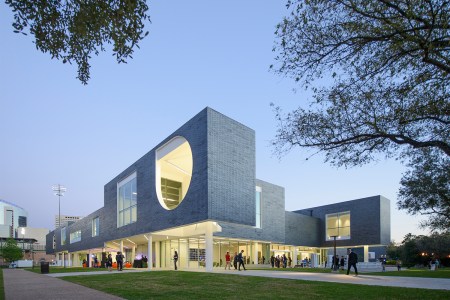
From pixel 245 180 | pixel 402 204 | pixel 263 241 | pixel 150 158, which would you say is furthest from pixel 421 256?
pixel 150 158

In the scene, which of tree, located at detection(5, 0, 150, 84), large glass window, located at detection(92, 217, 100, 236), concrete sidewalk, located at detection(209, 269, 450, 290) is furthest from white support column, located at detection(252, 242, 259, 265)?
tree, located at detection(5, 0, 150, 84)

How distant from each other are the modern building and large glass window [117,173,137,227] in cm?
11

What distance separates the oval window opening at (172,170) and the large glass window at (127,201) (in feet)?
15.1

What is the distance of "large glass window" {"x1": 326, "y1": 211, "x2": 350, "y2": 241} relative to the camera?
5973cm

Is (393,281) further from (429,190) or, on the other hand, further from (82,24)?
(82,24)

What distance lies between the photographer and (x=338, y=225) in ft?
201

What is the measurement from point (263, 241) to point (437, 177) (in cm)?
2524

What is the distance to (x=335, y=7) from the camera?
8664 mm

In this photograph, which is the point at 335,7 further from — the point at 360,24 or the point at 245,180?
the point at 245,180

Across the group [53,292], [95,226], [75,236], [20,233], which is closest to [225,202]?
[53,292]

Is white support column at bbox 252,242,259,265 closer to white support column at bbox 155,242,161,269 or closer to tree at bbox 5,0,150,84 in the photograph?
white support column at bbox 155,242,161,269

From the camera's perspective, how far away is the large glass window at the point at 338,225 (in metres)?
59.7

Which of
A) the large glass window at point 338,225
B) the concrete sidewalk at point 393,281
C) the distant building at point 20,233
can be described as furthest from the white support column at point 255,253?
the distant building at point 20,233

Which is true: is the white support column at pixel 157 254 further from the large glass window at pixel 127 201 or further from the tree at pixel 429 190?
the tree at pixel 429 190
